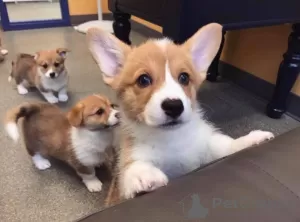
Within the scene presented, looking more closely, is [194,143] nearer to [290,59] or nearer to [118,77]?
[118,77]

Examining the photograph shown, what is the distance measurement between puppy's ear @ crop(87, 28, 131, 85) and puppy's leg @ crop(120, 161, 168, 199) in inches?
11.1

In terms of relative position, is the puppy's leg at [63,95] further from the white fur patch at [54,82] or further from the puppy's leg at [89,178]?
the puppy's leg at [89,178]

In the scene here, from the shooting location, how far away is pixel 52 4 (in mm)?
4117

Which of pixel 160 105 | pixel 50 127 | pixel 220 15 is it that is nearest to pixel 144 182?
pixel 160 105

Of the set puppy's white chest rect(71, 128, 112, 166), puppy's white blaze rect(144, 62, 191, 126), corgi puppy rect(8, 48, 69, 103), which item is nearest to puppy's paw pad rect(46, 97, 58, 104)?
corgi puppy rect(8, 48, 69, 103)

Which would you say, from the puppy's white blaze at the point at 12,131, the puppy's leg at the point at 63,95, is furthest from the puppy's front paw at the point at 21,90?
the puppy's white blaze at the point at 12,131

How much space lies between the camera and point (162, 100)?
0.80 m

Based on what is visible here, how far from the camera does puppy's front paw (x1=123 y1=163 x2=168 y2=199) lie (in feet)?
2.38

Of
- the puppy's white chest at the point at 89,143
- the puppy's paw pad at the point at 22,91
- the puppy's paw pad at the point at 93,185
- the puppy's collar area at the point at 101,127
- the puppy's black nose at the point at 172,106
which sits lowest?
the puppy's paw pad at the point at 22,91

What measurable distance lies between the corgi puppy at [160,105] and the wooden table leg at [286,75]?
89 cm

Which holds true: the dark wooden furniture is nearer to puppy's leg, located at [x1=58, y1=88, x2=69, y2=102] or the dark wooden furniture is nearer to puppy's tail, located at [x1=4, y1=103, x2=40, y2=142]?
puppy's tail, located at [x1=4, y1=103, x2=40, y2=142]

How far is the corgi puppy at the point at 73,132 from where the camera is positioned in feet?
4.22

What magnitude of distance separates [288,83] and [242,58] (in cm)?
57

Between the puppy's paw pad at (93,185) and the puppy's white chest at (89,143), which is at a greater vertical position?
the puppy's white chest at (89,143)
